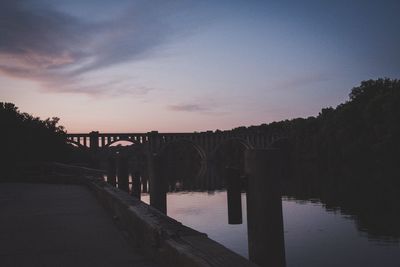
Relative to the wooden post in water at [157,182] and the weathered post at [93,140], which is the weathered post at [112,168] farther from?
the weathered post at [93,140]

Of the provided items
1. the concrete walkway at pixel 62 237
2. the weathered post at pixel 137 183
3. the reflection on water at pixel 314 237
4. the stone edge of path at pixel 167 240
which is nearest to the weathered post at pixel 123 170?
the weathered post at pixel 137 183

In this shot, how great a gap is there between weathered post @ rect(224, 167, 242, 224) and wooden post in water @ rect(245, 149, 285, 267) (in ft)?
1.60

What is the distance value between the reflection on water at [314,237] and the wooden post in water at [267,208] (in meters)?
12.0

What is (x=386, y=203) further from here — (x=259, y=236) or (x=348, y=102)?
(x=348, y=102)

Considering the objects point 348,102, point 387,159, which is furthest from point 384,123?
point 348,102

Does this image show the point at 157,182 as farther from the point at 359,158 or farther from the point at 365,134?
the point at 359,158

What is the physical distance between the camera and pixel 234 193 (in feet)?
16.5

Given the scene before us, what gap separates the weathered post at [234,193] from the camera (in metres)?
4.92

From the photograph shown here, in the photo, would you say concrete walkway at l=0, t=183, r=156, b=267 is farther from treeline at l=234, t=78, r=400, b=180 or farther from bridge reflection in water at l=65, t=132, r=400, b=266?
treeline at l=234, t=78, r=400, b=180

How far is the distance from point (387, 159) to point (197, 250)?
2243 inches

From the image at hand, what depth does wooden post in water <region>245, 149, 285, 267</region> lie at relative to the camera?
4336 mm

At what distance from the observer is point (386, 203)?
29641mm

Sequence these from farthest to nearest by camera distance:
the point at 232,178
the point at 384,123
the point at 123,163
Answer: the point at 384,123, the point at 123,163, the point at 232,178

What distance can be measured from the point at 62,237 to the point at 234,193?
3.97 meters
